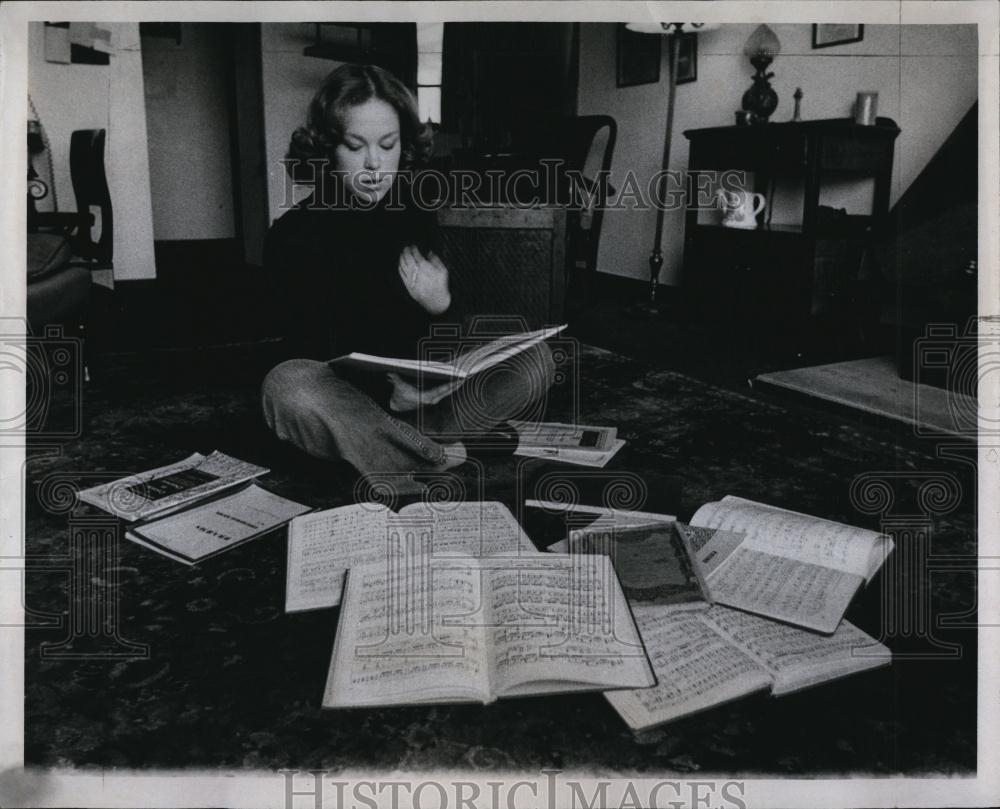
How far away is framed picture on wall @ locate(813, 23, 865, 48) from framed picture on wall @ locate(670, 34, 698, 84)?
79 centimetres

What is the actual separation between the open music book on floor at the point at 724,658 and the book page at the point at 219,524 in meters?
0.63

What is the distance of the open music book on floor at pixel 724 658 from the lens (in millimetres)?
820

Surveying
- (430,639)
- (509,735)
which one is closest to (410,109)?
(430,639)

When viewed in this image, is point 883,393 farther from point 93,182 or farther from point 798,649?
point 93,182

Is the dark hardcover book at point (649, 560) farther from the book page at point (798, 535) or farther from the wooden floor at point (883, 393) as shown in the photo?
the wooden floor at point (883, 393)

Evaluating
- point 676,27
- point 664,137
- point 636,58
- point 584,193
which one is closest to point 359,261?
point 584,193

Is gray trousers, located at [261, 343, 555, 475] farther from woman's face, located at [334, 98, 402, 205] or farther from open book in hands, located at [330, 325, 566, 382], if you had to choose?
woman's face, located at [334, 98, 402, 205]

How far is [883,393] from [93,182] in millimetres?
2808

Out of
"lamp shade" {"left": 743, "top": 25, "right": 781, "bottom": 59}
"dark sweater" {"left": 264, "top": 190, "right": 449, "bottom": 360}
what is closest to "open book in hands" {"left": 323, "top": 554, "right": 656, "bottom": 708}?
"dark sweater" {"left": 264, "top": 190, "right": 449, "bottom": 360}

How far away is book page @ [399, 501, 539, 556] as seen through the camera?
3.78ft

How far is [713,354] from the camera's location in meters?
3.07

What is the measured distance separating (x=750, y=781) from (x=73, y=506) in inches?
46.4

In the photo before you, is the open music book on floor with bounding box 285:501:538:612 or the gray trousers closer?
the open music book on floor with bounding box 285:501:538:612

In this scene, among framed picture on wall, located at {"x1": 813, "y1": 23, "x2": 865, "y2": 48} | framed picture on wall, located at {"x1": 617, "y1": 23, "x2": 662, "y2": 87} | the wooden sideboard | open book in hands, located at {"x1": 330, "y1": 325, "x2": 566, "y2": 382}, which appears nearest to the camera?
open book in hands, located at {"x1": 330, "y1": 325, "x2": 566, "y2": 382}
